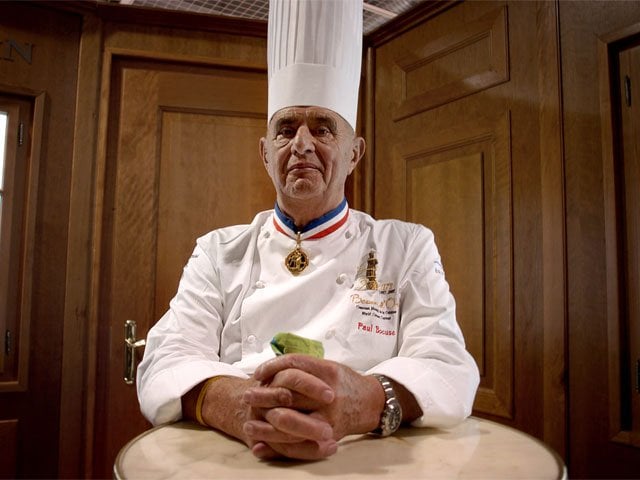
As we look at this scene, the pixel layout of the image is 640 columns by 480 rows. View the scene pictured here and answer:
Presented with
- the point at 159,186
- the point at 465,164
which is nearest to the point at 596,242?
the point at 465,164

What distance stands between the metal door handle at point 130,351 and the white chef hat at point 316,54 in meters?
Answer: 1.06

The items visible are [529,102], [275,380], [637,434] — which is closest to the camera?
[275,380]

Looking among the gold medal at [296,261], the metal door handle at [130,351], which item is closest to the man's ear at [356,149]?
the gold medal at [296,261]

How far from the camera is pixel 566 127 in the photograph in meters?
1.57

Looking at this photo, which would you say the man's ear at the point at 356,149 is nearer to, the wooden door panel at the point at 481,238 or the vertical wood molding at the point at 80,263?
the wooden door panel at the point at 481,238

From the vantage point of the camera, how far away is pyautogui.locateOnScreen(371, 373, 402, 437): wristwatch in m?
0.83

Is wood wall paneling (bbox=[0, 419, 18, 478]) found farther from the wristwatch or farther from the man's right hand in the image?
the wristwatch

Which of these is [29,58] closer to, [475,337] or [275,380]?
[275,380]

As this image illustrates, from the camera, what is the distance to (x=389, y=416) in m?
0.83

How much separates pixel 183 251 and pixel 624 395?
159 centimetres

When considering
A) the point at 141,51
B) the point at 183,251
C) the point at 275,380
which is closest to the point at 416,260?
the point at 275,380

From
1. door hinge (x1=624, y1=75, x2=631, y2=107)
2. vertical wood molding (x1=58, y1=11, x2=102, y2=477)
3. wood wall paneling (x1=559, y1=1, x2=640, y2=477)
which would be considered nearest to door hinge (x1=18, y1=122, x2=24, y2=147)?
vertical wood molding (x1=58, y1=11, x2=102, y2=477)

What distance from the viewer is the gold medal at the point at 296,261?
4.15 feet

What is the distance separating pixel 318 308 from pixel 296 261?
0.14 metres
